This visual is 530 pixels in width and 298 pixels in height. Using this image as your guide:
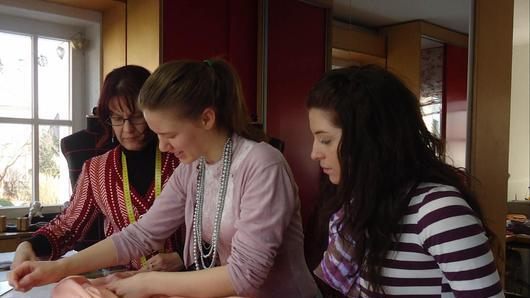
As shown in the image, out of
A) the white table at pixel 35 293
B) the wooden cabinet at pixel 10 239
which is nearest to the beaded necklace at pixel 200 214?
the white table at pixel 35 293

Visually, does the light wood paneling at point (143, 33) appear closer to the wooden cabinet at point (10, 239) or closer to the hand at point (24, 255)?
the wooden cabinet at point (10, 239)

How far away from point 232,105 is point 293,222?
1.01 ft

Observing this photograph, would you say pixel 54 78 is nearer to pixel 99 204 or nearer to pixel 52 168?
pixel 52 168

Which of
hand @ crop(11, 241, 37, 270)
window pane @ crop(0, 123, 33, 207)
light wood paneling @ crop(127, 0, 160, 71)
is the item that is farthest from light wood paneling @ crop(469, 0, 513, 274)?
window pane @ crop(0, 123, 33, 207)

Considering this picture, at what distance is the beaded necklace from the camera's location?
109 centimetres

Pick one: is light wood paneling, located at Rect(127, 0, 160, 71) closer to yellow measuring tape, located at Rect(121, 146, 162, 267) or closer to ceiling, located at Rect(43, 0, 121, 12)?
ceiling, located at Rect(43, 0, 121, 12)

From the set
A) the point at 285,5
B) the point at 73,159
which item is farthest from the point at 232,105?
the point at 285,5

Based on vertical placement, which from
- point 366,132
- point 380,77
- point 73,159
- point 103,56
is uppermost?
point 103,56

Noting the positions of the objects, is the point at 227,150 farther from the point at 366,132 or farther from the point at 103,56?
the point at 103,56

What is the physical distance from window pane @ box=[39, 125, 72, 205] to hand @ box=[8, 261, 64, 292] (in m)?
1.67

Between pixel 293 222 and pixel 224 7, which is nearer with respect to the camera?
pixel 293 222

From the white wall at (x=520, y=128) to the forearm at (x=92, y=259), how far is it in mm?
1877

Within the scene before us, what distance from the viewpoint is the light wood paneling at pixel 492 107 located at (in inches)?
81.7

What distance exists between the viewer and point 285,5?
2967mm
